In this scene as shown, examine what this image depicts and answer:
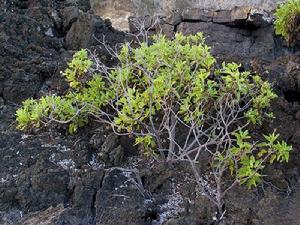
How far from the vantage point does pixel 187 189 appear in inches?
174

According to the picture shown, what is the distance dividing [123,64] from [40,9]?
2.20 metres

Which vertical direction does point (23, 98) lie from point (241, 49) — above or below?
below

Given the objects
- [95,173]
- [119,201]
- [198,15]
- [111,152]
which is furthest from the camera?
[198,15]

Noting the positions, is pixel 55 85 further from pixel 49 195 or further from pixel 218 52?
pixel 218 52

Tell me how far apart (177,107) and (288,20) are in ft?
7.11

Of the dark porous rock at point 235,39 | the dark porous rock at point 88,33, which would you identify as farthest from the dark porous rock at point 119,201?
the dark porous rock at point 235,39

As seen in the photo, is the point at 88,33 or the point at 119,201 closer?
the point at 119,201

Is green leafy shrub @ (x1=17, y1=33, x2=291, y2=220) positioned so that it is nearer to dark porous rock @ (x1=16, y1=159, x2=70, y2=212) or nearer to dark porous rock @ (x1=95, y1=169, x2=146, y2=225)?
dark porous rock @ (x1=95, y1=169, x2=146, y2=225)

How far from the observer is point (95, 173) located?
14.8 feet

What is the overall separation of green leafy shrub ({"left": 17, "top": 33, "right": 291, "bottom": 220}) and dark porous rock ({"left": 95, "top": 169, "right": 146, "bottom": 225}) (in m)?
0.33

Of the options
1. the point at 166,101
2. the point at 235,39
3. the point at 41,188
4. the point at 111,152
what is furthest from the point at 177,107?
the point at 235,39

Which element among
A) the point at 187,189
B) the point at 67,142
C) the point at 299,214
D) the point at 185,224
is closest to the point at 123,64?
the point at 67,142

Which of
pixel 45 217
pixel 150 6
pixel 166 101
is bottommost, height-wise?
pixel 45 217

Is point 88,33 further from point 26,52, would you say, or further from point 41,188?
point 41,188
